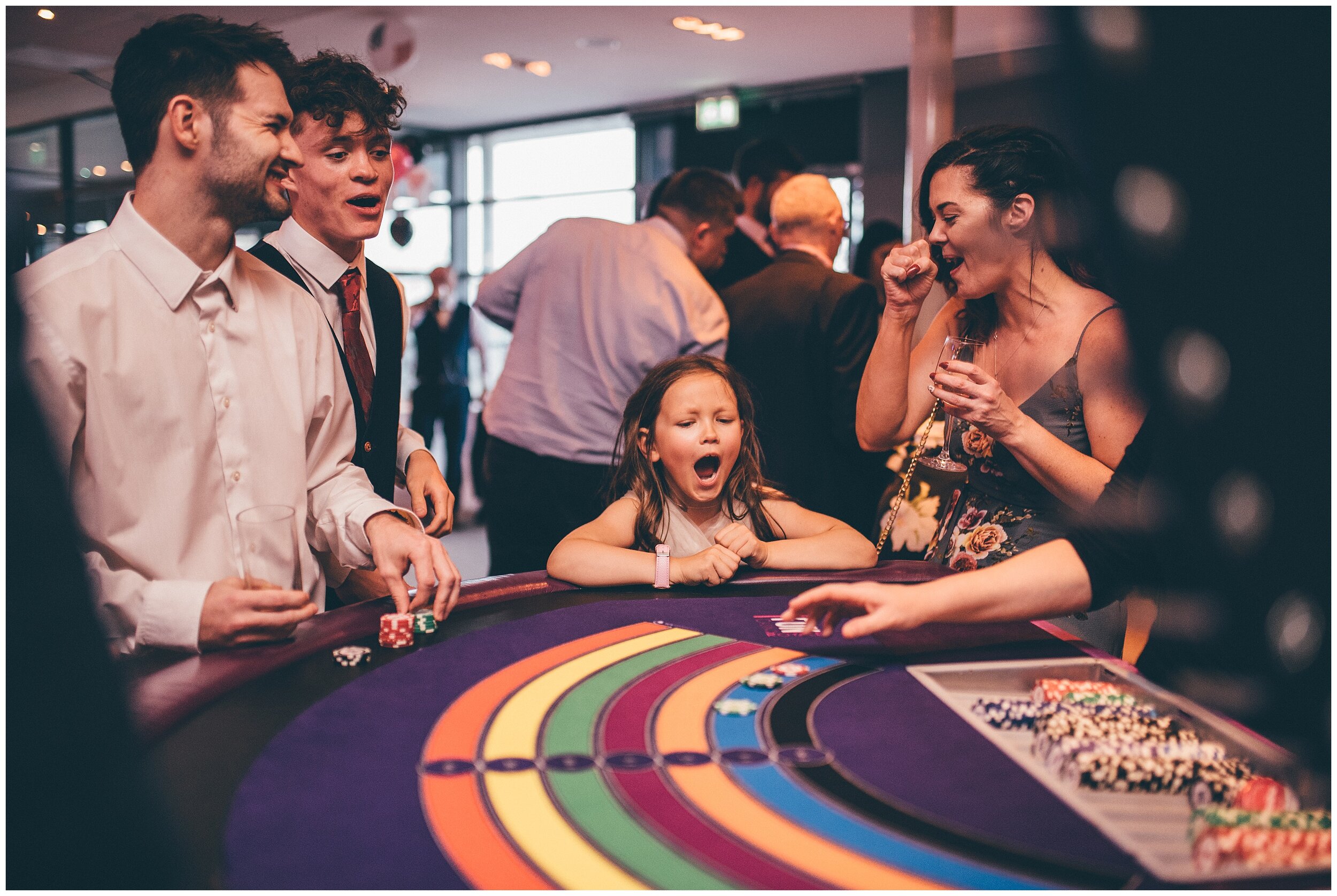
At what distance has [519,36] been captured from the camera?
7332 millimetres

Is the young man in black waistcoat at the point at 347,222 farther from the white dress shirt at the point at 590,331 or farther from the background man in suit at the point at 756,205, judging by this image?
the background man in suit at the point at 756,205

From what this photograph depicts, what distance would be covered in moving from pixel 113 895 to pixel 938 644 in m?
1.02

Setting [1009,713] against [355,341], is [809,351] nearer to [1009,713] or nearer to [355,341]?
[355,341]

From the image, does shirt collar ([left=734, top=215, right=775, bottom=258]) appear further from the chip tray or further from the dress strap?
the chip tray

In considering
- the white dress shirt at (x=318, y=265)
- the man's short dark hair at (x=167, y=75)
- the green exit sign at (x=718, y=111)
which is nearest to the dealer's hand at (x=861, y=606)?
the white dress shirt at (x=318, y=265)

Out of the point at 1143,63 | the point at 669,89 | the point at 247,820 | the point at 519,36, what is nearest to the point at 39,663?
the point at 247,820

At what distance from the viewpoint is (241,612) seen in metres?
1.27

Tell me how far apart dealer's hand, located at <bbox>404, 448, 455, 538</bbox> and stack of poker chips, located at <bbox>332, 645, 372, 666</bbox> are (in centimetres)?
46

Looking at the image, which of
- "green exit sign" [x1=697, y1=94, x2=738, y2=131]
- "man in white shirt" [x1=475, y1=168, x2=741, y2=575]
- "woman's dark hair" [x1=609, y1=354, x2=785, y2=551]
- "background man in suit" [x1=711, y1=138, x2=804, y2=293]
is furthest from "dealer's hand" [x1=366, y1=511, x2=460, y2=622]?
"green exit sign" [x1=697, y1=94, x2=738, y2=131]

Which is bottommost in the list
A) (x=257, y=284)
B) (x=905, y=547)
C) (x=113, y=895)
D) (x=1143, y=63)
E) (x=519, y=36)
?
(x=905, y=547)

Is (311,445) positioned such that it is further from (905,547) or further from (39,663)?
(905,547)

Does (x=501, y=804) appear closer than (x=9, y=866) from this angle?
No

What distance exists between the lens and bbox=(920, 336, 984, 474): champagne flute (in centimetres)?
176

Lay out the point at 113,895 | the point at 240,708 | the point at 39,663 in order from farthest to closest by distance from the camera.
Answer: the point at 240,708
the point at 113,895
the point at 39,663
